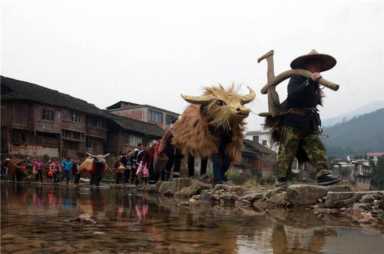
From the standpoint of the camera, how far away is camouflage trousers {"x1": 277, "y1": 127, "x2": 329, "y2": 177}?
23.4ft

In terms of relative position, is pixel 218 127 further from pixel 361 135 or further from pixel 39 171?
pixel 361 135

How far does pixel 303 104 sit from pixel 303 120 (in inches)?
10.0

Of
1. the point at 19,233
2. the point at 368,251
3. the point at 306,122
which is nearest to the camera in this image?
the point at 368,251

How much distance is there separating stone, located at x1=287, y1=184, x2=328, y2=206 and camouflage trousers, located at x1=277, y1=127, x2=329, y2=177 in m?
0.99

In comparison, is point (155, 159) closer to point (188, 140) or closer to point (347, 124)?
point (188, 140)

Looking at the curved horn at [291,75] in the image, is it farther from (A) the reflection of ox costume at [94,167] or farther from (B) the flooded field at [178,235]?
→ (A) the reflection of ox costume at [94,167]

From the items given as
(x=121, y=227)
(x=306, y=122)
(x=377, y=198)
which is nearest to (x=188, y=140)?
(x=306, y=122)

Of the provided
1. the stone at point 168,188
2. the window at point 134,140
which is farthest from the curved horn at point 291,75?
the window at point 134,140

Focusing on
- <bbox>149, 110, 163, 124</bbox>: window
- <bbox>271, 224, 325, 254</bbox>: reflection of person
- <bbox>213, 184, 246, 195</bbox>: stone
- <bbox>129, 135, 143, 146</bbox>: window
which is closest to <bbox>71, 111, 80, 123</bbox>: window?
<bbox>129, 135, 143, 146</bbox>: window

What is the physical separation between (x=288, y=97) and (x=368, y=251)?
4689mm

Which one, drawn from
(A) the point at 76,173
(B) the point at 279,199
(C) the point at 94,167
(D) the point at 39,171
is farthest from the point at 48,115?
(B) the point at 279,199

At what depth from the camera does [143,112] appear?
43.9 metres

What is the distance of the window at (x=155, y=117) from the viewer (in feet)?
145

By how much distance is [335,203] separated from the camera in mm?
5727
